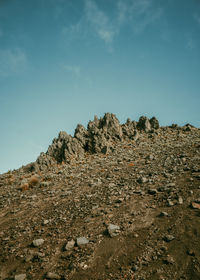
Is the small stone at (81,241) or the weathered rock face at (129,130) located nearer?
the small stone at (81,241)

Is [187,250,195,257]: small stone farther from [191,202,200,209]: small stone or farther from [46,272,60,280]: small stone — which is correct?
[46,272,60,280]: small stone

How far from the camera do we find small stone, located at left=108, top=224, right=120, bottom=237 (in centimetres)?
728

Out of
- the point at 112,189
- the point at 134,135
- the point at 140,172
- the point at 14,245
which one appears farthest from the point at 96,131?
the point at 14,245

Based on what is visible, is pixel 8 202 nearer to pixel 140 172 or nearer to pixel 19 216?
pixel 19 216

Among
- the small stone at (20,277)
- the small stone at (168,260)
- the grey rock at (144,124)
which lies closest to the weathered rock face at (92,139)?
the grey rock at (144,124)

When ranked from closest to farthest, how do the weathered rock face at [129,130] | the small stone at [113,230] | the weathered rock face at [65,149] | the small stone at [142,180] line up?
the small stone at [113,230], the small stone at [142,180], the weathered rock face at [65,149], the weathered rock face at [129,130]

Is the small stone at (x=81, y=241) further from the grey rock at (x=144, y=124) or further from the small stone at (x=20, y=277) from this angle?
the grey rock at (x=144, y=124)

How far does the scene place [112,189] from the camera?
12109 millimetres

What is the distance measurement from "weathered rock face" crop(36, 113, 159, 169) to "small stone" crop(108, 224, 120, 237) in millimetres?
20598

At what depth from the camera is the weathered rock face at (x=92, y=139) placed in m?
29.5

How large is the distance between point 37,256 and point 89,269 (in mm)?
2579

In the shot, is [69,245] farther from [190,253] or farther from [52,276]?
[190,253]

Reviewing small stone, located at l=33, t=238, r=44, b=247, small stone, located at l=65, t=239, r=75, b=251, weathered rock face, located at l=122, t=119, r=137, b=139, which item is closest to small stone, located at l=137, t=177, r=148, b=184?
small stone, located at l=65, t=239, r=75, b=251

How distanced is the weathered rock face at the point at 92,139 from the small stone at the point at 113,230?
20.6m
